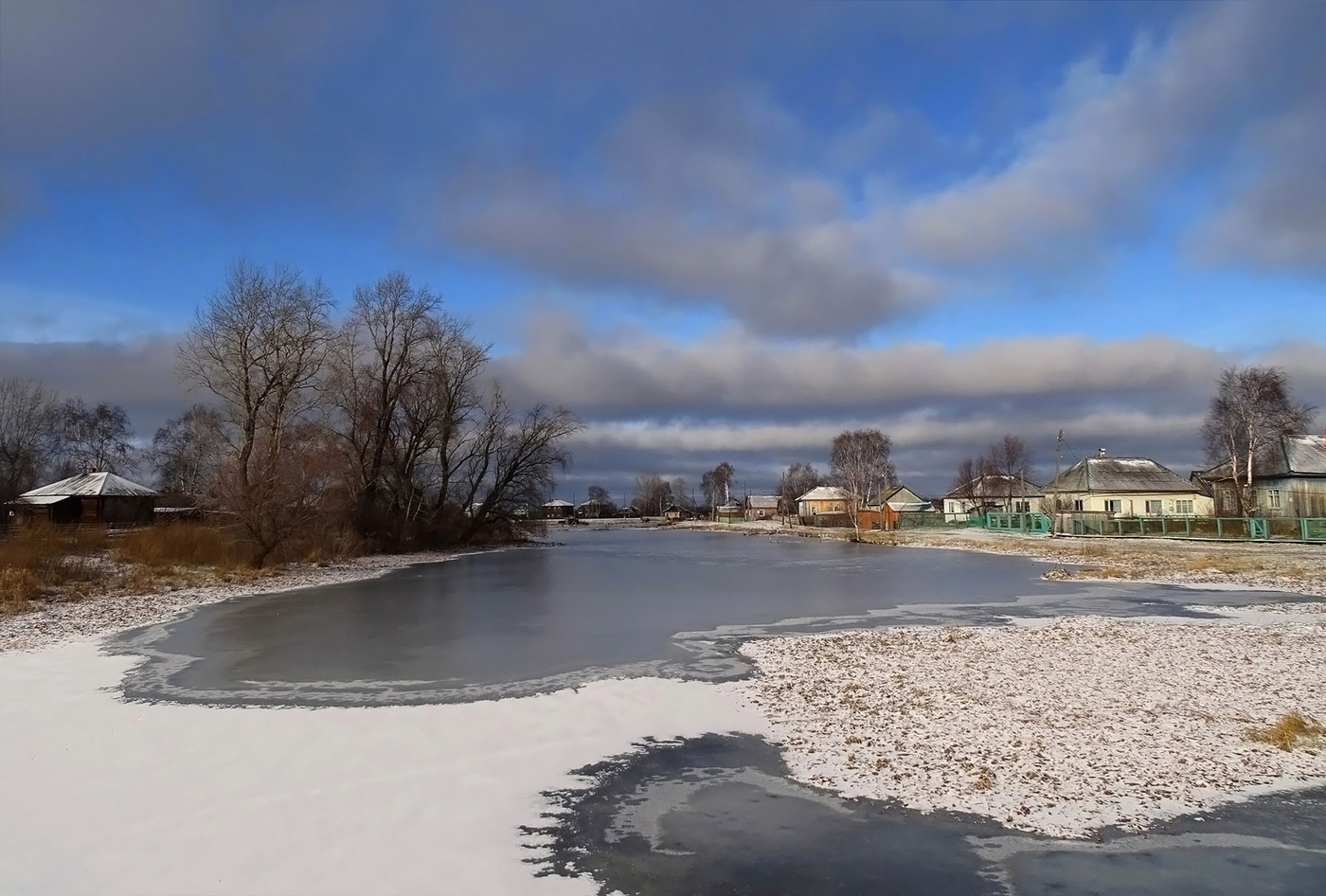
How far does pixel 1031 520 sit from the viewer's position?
181 ft

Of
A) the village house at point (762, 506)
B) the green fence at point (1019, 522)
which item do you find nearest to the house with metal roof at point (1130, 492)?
the green fence at point (1019, 522)

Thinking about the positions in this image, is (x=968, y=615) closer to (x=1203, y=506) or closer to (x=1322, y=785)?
(x=1322, y=785)

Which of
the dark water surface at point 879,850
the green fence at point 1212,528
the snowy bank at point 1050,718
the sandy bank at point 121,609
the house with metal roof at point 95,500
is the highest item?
the house with metal roof at point 95,500

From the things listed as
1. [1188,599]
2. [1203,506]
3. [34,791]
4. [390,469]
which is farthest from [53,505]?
[1203,506]

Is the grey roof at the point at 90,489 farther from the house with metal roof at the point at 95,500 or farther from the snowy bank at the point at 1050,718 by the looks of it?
the snowy bank at the point at 1050,718

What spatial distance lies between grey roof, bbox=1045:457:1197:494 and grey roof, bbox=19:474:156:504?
216 ft

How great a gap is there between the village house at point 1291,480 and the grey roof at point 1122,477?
12.0 m

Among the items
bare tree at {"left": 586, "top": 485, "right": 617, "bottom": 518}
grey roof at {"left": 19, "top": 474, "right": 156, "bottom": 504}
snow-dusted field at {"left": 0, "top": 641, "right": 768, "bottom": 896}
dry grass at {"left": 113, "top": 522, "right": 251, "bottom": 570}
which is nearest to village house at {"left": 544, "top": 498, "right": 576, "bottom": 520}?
bare tree at {"left": 586, "top": 485, "right": 617, "bottom": 518}

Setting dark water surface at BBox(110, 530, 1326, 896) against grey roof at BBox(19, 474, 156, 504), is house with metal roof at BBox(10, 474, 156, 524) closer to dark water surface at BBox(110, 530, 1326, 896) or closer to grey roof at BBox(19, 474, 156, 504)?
grey roof at BBox(19, 474, 156, 504)

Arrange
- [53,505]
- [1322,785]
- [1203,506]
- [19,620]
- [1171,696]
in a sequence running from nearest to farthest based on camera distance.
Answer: [1322,785] < [1171,696] < [19,620] < [53,505] < [1203,506]

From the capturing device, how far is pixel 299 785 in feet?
21.3

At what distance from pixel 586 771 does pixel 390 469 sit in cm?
4312

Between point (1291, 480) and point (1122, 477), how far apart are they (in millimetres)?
17100

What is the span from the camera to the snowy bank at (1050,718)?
244 inches
